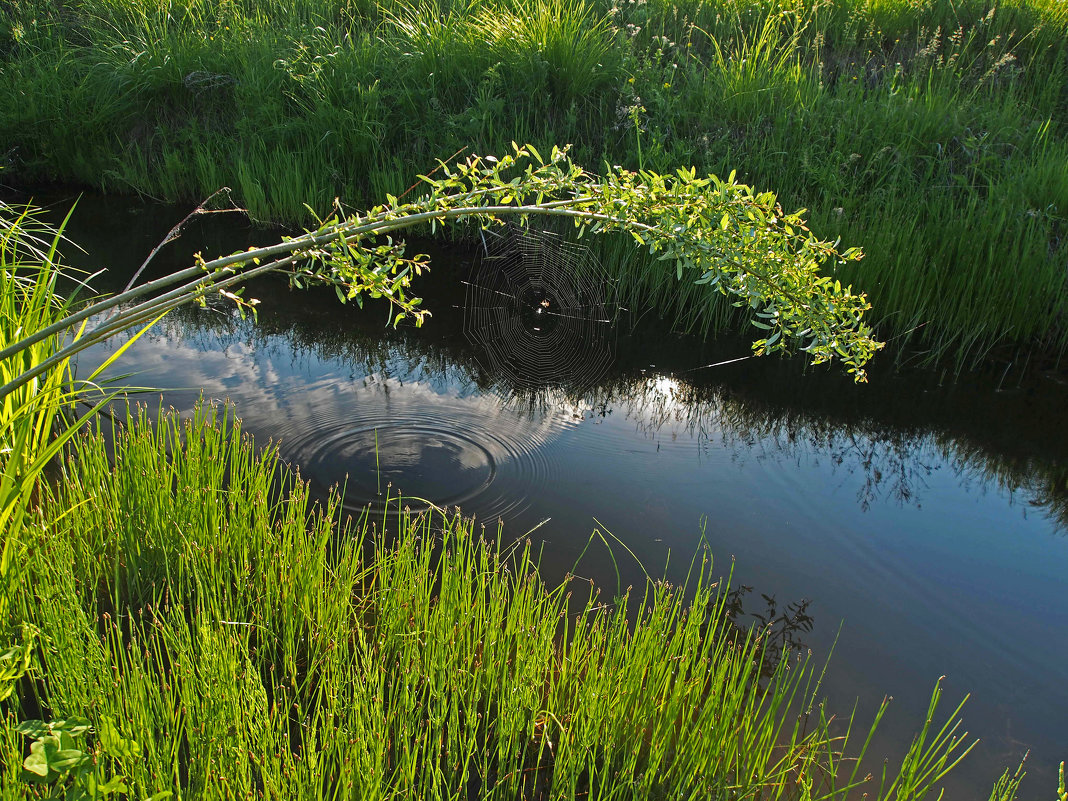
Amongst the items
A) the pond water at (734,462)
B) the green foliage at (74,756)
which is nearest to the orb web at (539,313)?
the pond water at (734,462)

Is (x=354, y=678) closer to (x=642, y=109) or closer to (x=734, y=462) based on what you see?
(x=734, y=462)

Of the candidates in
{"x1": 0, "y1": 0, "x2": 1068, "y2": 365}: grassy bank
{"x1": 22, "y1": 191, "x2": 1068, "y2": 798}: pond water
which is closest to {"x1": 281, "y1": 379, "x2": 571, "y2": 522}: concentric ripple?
{"x1": 22, "y1": 191, "x2": 1068, "y2": 798}: pond water

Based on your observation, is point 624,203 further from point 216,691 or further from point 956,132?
point 956,132

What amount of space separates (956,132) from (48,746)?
6867 mm

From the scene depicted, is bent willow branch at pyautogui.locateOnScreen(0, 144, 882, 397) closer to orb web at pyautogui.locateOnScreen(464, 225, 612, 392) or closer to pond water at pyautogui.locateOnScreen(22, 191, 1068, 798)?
pond water at pyautogui.locateOnScreen(22, 191, 1068, 798)

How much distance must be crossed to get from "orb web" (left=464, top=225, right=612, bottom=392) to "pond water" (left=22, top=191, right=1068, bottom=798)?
3 centimetres

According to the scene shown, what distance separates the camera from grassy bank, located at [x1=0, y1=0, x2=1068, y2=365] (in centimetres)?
521

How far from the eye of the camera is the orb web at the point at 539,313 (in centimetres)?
500

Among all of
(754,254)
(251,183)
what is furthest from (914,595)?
(251,183)

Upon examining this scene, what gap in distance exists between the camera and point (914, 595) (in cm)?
301

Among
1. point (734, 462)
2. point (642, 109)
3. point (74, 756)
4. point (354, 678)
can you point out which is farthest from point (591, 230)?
point (642, 109)

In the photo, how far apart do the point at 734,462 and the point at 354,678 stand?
2.50 meters

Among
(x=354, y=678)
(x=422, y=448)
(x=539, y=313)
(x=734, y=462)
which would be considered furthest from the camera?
(x=539, y=313)

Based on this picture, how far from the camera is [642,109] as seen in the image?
598cm
